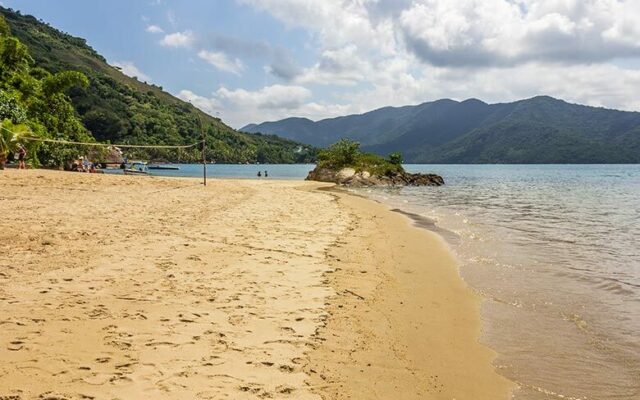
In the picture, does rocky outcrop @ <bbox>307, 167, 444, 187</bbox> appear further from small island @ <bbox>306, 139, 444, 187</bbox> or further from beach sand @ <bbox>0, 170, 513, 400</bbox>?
beach sand @ <bbox>0, 170, 513, 400</bbox>

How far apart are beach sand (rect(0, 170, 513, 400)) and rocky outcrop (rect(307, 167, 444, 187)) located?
1841 inches

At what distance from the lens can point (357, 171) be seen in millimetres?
60312

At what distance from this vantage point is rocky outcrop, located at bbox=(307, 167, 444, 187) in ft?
194

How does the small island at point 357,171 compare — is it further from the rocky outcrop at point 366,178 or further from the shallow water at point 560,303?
the shallow water at point 560,303

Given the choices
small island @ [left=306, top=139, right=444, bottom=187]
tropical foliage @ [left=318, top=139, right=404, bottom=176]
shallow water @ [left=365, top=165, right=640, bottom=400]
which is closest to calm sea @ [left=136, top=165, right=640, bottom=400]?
shallow water @ [left=365, top=165, right=640, bottom=400]

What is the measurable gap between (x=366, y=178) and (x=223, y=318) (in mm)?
54505

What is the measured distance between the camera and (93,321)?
17.5ft

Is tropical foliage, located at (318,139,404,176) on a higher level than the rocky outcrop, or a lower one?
higher

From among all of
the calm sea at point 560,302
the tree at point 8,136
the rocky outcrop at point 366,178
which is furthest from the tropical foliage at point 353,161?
the calm sea at point 560,302

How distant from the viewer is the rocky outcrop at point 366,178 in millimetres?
59031

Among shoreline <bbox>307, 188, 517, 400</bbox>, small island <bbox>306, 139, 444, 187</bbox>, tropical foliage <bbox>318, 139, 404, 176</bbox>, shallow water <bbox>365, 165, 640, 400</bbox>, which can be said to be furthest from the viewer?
tropical foliage <bbox>318, 139, 404, 176</bbox>

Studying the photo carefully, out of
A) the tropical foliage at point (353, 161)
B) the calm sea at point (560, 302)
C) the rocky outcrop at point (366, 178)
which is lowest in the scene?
the calm sea at point (560, 302)

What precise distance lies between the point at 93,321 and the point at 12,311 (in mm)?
1071

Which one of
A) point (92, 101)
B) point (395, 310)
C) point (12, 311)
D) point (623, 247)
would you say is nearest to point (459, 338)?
point (395, 310)
